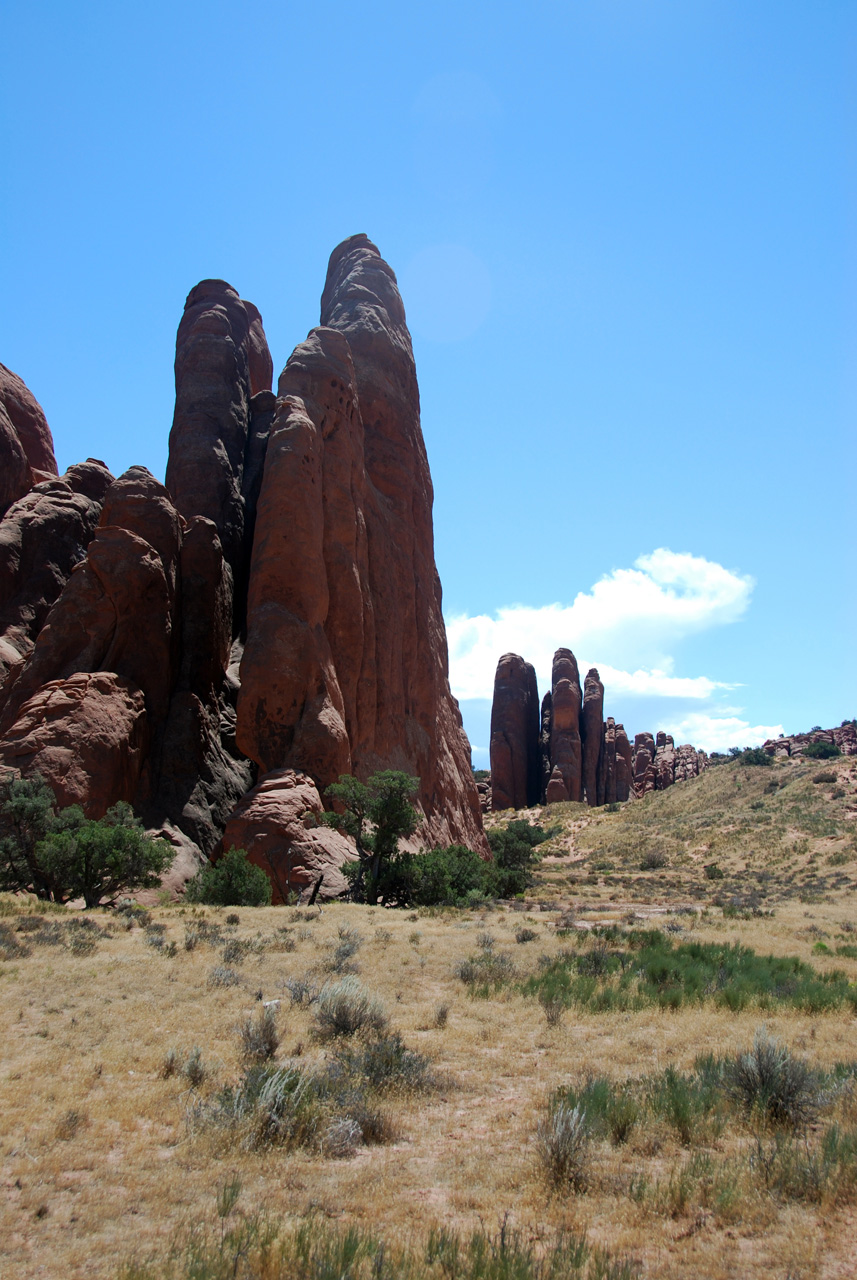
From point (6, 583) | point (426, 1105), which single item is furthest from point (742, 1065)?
point (6, 583)

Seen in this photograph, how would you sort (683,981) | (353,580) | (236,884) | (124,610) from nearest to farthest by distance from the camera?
1. (683,981)
2. (236,884)
3. (124,610)
4. (353,580)

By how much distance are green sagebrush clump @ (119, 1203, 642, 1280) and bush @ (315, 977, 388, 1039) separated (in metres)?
4.01

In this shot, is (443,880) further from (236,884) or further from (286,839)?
(236,884)

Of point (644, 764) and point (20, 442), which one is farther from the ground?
point (20, 442)

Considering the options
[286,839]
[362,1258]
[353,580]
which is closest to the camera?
[362,1258]

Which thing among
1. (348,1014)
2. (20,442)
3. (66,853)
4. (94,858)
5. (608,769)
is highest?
(20,442)

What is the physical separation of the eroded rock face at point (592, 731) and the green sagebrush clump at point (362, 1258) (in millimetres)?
77462

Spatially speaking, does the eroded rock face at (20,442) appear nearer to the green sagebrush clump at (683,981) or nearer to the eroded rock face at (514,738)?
the green sagebrush clump at (683,981)

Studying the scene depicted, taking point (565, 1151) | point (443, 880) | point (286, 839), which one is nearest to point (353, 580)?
point (286, 839)

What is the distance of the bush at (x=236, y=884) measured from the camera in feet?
63.9

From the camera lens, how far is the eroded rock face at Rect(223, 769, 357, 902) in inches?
824

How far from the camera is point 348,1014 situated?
839 centimetres

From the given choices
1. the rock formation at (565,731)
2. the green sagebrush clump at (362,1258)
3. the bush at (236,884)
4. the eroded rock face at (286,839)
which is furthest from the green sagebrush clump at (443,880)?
the rock formation at (565,731)

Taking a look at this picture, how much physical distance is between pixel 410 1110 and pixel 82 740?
18.9 m
